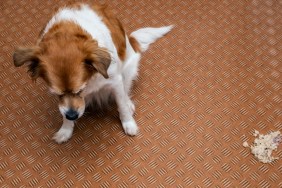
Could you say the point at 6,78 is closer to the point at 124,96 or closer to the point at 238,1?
the point at 124,96

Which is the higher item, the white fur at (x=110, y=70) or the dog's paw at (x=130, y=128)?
the white fur at (x=110, y=70)

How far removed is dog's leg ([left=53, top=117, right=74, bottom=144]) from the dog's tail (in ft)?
2.36

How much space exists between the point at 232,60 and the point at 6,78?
162 centimetres

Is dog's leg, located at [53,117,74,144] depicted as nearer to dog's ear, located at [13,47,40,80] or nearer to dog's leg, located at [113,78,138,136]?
dog's leg, located at [113,78,138,136]

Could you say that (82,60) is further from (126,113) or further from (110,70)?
(126,113)

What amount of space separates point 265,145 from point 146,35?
112 centimetres

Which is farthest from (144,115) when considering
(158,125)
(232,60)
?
(232,60)

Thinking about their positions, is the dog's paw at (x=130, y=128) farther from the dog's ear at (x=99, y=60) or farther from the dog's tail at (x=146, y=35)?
the dog's ear at (x=99, y=60)

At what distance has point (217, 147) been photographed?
2404 millimetres

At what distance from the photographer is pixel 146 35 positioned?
2.79 metres

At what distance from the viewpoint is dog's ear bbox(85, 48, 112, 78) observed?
1859mm

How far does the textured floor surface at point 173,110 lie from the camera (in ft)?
7.63

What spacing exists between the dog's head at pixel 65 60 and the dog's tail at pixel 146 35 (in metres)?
0.85

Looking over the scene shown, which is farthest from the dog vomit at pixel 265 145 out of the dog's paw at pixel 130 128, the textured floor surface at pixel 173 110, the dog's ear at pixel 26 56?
the dog's ear at pixel 26 56
